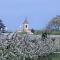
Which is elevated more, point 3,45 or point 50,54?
point 3,45

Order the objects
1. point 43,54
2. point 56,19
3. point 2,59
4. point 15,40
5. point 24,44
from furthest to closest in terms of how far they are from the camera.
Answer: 1. point 56,19
2. point 43,54
3. point 24,44
4. point 15,40
5. point 2,59

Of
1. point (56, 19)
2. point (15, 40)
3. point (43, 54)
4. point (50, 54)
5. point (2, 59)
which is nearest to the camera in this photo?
point (2, 59)

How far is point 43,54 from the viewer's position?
56.2 ft

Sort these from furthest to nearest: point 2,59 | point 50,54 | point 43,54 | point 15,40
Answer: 1. point 50,54
2. point 43,54
3. point 15,40
4. point 2,59

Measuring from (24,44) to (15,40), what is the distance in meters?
2.02

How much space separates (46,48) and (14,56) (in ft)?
27.4

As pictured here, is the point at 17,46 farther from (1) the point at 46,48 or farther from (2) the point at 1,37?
(1) the point at 46,48

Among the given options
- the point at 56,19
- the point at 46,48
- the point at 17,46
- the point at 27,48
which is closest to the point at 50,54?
the point at 46,48

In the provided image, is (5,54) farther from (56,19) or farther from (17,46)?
(56,19)

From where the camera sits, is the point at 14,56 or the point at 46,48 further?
the point at 46,48

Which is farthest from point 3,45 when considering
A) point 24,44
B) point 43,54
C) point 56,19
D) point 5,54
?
point 56,19

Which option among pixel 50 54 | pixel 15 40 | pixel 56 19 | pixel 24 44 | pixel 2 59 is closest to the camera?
pixel 2 59

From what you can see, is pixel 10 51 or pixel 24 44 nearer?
pixel 10 51

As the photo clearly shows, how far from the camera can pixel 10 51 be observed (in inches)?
367
